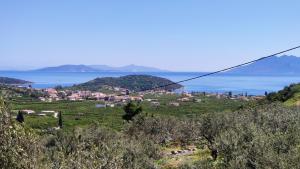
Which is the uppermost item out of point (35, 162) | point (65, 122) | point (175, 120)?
point (35, 162)

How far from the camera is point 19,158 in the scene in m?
13.2

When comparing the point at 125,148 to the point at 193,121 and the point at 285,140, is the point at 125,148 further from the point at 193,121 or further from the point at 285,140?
the point at 193,121

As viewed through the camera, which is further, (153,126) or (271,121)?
(153,126)

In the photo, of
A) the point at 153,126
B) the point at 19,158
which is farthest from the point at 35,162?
the point at 153,126

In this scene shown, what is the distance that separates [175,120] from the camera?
78.2 metres

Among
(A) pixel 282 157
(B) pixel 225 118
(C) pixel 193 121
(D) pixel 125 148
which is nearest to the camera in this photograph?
(A) pixel 282 157

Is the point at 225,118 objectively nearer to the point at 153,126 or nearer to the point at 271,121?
the point at 271,121

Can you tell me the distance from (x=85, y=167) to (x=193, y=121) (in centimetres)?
5771

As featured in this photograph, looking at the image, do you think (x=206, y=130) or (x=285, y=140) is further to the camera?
(x=206, y=130)

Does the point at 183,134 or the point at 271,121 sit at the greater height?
the point at 271,121

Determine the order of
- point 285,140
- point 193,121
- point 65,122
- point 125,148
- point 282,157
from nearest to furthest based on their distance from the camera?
point 282,157 → point 285,140 → point 125,148 → point 193,121 → point 65,122

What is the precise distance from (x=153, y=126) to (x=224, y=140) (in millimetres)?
43783

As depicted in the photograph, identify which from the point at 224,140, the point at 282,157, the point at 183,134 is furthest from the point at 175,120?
the point at 282,157

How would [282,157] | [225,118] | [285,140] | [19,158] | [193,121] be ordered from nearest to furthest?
[19,158], [282,157], [285,140], [225,118], [193,121]
